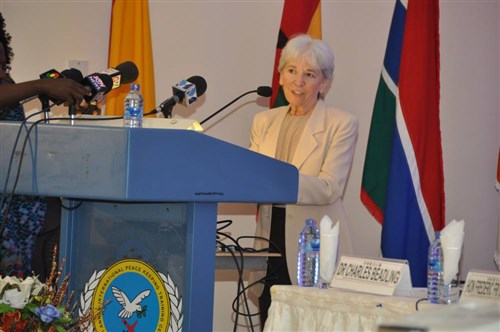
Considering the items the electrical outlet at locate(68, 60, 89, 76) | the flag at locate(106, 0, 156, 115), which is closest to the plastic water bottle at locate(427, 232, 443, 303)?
the flag at locate(106, 0, 156, 115)

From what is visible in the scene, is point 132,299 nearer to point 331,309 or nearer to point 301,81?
point 331,309

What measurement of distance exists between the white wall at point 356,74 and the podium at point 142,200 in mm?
2689

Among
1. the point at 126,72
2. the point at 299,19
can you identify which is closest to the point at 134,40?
the point at 299,19

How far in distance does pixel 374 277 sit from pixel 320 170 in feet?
5.24

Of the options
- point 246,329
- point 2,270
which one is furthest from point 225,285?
point 2,270

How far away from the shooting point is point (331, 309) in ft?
7.63

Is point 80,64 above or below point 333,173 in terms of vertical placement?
above

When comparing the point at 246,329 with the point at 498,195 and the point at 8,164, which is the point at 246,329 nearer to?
the point at 498,195

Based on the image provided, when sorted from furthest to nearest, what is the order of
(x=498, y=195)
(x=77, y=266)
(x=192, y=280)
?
(x=498, y=195), (x=77, y=266), (x=192, y=280)

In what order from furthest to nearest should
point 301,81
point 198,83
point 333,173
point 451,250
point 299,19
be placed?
point 299,19, point 301,81, point 333,173, point 198,83, point 451,250

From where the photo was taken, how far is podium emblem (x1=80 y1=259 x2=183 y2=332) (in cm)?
234

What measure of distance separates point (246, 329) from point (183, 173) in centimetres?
321

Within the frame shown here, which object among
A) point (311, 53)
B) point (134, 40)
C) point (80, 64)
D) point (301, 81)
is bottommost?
point (301, 81)

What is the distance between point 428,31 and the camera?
15.1 ft
